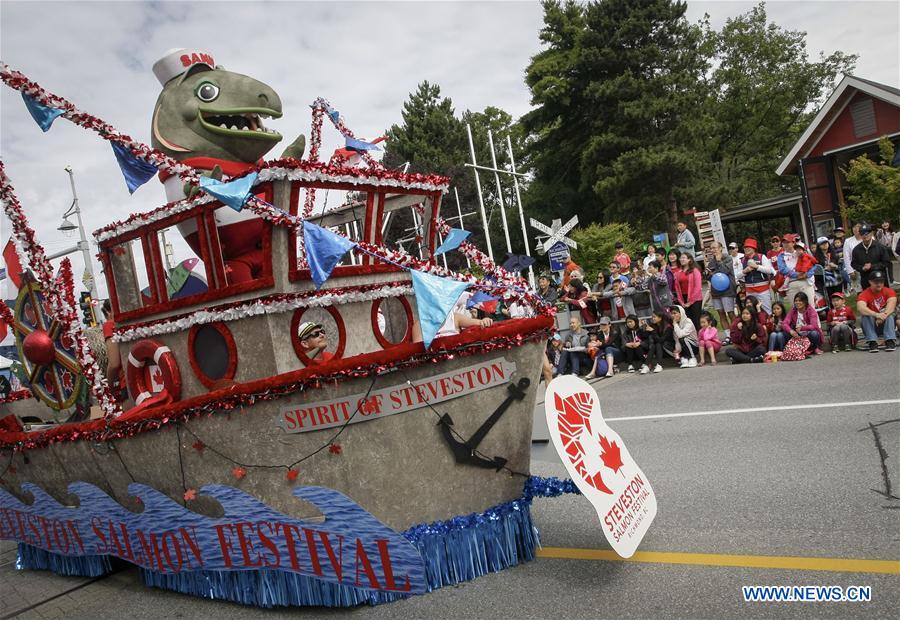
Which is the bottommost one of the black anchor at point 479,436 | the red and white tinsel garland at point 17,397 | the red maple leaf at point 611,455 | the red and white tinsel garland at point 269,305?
the red maple leaf at point 611,455

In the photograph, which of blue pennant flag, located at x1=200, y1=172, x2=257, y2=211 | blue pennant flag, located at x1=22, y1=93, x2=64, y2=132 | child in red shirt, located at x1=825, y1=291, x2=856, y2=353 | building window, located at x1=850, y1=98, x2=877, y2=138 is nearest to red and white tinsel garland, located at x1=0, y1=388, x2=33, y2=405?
blue pennant flag, located at x1=22, y1=93, x2=64, y2=132

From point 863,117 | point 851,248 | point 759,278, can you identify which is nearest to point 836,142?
point 863,117

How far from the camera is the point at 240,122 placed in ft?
19.1

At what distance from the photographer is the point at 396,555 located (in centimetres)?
421

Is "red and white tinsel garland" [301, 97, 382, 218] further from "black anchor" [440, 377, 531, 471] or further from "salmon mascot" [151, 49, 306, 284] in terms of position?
"black anchor" [440, 377, 531, 471]

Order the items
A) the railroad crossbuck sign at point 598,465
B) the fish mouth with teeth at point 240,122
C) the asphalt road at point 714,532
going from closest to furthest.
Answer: the asphalt road at point 714,532, the railroad crossbuck sign at point 598,465, the fish mouth with teeth at point 240,122

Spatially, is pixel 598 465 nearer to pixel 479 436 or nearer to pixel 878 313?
pixel 479 436

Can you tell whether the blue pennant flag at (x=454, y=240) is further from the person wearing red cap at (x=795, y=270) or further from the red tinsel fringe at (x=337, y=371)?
the person wearing red cap at (x=795, y=270)

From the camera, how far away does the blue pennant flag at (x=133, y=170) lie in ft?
18.9

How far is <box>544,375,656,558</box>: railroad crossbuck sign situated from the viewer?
4.09m

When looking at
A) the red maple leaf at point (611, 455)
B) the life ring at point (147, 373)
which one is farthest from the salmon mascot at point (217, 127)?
the red maple leaf at point (611, 455)

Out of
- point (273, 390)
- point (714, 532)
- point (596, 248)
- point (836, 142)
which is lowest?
point (714, 532)

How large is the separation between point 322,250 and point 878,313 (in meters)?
10.0

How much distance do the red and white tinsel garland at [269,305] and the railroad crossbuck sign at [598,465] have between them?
5.03 ft
